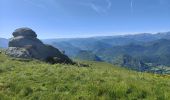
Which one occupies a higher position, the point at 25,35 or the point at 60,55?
the point at 25,35

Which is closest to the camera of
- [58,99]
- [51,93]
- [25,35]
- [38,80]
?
[58,99]

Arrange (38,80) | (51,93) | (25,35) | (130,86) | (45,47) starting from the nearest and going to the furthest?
(51,93) < (130,86) < (38,80) < (45,47) < (25,35)

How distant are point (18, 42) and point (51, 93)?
49.1 meters

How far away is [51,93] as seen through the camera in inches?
583

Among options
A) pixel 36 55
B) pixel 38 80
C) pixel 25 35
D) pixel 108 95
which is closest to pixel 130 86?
pixel 108 95

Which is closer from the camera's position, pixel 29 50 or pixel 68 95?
pixel 68 95

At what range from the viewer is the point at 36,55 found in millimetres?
54750

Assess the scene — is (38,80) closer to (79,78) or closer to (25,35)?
(79,78)

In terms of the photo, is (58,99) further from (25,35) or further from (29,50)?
(25,35)

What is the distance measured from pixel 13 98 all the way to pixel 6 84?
10.3 ft

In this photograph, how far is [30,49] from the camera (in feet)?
183

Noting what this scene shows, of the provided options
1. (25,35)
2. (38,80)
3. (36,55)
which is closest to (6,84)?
(38,80)

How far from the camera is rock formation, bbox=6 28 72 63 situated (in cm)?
5046

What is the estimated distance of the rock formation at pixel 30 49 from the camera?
50463 millimetres
